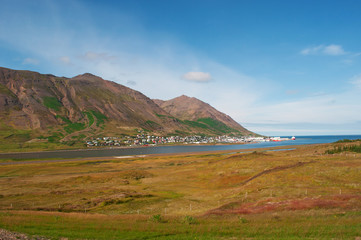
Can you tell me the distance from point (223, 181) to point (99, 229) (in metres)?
50.1

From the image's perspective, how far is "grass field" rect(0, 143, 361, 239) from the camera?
893 inches

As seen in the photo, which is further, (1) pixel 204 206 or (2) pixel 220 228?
(1) pixel 204 206

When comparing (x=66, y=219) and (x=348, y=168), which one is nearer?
(x=66, y=219)

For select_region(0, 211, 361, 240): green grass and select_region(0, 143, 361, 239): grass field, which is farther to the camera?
select_region(0, 143, 361, 239): grass field

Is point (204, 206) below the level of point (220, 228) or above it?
below

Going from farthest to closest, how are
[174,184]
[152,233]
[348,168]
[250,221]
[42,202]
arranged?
[174,184], [348,168], [42,202], [250,221], [152,233]

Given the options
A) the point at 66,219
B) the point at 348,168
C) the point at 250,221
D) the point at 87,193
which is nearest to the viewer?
the point at 250,221

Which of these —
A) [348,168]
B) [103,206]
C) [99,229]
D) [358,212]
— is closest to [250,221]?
[358,212]

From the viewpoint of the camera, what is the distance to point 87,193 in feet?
180

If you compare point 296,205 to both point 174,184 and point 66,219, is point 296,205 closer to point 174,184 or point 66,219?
point 66,219

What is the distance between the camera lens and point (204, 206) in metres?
41.8

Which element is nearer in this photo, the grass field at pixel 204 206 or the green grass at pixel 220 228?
the green grass at pixel 220 228

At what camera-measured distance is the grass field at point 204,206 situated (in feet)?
74.4

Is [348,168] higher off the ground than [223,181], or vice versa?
[348,168]
